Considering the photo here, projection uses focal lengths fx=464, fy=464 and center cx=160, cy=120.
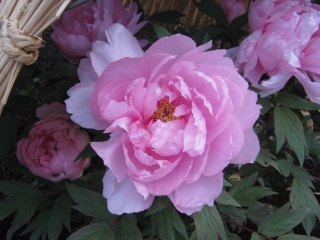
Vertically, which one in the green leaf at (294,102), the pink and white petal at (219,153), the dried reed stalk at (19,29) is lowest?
the green leaf at (294,102)

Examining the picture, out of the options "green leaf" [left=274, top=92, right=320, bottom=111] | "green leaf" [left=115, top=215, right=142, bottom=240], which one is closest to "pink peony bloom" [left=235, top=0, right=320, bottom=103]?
"green leaf" [left=274, top=92, right=320, bottom=111]

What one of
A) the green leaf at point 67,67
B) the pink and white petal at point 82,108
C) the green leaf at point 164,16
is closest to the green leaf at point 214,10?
the green leaf at point 164,16

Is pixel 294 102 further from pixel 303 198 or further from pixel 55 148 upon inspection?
pixel 55 148

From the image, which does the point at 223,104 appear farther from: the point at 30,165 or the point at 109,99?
the point at 30,165

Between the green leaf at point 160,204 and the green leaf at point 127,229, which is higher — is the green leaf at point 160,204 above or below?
above

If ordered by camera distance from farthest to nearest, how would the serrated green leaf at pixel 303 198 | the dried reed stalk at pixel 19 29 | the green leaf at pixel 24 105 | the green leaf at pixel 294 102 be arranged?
1. the green leaf at pixel 24 105
2. the serrated green leaf at pixel 303 198
3. the green leaf at pixel 294 102
4. the dried reed stalk at pixel 19 29

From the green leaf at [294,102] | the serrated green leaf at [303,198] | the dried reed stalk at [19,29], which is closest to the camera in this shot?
the dried reed stalk at [19,29]

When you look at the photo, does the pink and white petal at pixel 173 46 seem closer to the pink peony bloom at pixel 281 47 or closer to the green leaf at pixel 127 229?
the pink peony bloom at pixel 281 47

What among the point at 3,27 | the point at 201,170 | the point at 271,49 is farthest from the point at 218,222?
the point at 3,27
